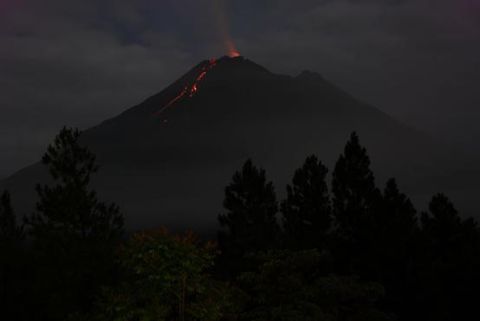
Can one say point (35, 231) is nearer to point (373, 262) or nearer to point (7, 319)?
point (7, 319)

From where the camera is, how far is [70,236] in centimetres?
2953

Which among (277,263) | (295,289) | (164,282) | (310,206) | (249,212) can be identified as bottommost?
(295,289)

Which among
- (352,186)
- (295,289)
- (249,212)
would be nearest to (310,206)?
(352,186)

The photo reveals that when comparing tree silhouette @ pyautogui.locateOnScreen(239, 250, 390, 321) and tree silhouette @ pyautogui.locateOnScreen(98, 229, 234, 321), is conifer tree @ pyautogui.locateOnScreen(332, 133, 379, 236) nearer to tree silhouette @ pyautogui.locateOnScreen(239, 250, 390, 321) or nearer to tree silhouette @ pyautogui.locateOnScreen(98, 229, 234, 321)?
tree silhouette @ pyautogui.locateOnScreen(239, 250, 390, 321)

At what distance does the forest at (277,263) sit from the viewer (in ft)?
50.8

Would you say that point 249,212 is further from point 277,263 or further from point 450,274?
point 277,263

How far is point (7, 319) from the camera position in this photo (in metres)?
33.9

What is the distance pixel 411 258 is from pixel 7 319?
Answer: 23092 millimetres

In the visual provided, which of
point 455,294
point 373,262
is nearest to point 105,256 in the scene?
point 373,262

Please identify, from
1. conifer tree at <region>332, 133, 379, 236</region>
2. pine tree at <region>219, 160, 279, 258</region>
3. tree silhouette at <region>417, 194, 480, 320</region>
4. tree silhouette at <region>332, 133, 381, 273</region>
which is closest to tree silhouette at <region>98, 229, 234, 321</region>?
tree silhouette at <region>417, 194, 480, 320</region>

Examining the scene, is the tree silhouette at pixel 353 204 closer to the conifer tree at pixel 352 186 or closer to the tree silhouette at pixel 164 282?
the conifer tree at pixel 352 186

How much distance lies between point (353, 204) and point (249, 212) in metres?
13.7

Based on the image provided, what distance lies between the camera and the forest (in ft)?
50.8

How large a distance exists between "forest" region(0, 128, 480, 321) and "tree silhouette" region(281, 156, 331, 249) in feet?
0.23
